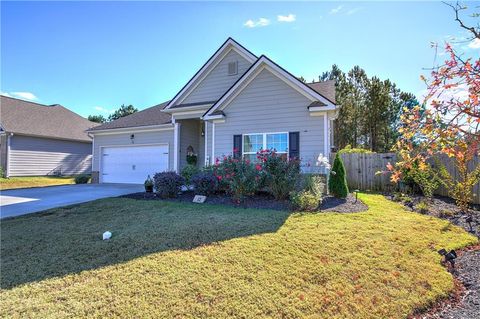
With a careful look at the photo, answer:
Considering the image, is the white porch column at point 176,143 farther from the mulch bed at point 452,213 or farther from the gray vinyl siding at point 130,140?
the mulch bed at point 452,213

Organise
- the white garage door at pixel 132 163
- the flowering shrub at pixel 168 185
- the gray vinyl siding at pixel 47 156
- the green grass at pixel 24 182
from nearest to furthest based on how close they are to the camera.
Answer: the flowering shrub at pixel 168 185 → the white garage door at pixel 132 163 → the green grass at pixel 24 182 → the gray vinyl siding at pixel 47 156

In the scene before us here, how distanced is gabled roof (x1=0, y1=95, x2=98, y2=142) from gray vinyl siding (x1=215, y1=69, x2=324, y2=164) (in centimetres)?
1654

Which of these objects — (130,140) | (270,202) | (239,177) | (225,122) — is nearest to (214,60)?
(225,122)

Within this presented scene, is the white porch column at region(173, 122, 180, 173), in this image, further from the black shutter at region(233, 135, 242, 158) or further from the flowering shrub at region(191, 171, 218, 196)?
the flowering shrub at region(191, 171, 218, 196)

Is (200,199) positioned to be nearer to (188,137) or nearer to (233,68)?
(188,137)

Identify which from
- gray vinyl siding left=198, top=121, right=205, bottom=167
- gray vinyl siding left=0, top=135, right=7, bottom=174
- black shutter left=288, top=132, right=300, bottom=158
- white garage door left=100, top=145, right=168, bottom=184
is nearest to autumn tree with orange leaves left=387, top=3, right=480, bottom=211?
black shutter left=288, top=132, right=300, bottom=158

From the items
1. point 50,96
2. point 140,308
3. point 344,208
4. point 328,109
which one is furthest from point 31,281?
point 50,96

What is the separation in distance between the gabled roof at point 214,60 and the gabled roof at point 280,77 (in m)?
2.81

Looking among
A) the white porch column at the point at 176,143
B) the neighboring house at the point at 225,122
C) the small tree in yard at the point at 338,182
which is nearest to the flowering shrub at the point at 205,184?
the neighboring house at the point at 225,122

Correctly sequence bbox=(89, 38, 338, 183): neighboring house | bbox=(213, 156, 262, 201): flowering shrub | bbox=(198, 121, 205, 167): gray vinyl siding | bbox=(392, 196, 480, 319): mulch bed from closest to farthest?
bbox=(392, 196, 480, 319): mulch bed
bbox=(213, 156, 262, 201): flowering shrub
bbox=(89, 38, 338, 183): neighboring house
bbox=(198, 121, 205, 167): gray vinyl siding

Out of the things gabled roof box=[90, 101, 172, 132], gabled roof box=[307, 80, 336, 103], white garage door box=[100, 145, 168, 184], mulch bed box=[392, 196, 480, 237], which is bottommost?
mulch bed box=[392, 196, 480, 237]

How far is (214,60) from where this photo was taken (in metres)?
14.3

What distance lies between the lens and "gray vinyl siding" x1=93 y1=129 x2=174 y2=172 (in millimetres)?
15062

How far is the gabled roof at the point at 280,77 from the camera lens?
10052mm
